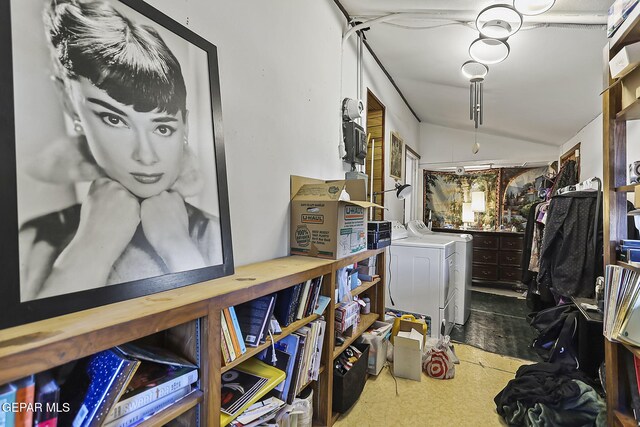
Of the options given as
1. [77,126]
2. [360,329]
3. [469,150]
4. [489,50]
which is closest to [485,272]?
[469,150]

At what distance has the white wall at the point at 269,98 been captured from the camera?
129 cm

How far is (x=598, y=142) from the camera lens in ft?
9.56

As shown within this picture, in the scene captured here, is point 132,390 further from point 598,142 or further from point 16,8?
point 598,142

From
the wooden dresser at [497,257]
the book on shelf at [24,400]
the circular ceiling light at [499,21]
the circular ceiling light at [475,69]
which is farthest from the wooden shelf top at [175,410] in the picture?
the wooden dresser at [497,257]

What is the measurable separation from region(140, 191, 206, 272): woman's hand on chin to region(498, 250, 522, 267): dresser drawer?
16.5ft

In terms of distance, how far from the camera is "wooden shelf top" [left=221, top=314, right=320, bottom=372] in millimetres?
988

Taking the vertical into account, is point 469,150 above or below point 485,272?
above

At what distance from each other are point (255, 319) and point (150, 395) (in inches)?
16.8

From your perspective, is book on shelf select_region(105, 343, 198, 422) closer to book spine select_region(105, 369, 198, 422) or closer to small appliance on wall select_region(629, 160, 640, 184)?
book spine select_region(105, 369, 198, 422)

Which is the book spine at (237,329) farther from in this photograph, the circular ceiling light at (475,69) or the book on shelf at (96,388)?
the circular ceiling light at (475,69)

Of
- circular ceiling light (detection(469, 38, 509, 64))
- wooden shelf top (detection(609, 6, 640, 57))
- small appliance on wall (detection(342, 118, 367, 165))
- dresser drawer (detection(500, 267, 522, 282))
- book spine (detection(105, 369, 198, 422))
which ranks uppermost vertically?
circular ceiling light (detection(469, 38, 509, 64))

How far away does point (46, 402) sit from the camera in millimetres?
598

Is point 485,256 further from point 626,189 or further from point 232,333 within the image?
point 232,333

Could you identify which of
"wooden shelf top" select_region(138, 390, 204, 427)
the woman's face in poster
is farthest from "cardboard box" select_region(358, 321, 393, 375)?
the woman's face in poster
